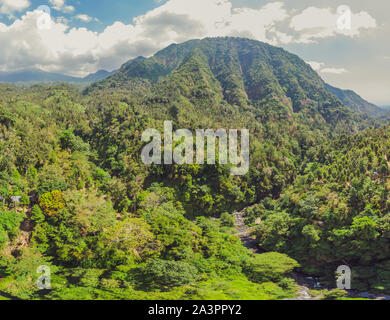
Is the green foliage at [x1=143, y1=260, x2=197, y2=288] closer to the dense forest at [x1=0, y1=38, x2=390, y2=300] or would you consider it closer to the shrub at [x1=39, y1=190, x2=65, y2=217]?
the dense forest at [x1=0, y1=38, x2=390, y2=300]

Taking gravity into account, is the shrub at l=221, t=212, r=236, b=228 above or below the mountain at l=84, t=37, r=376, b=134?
below

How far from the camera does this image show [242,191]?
69.1 m

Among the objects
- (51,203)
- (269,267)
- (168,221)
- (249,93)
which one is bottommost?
(269,267)

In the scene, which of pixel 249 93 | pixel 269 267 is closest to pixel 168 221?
pixel 269 267

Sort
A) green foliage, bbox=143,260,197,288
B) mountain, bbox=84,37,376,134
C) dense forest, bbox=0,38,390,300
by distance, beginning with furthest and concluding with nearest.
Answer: mountain, bbox=84,37,376,134 → dense forest, bbox=0,38,390,300 → green foliage, bbox=143,260,197,288

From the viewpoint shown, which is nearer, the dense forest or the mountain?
the dense forest

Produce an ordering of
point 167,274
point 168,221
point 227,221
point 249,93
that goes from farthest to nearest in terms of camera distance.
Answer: point 249,93 → point 227,221 → point 168,221 → point 167,274

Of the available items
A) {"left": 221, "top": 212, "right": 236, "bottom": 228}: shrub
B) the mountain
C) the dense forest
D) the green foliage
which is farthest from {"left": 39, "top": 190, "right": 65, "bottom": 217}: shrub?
the mountain

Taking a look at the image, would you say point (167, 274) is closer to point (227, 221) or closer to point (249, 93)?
point (227, 221)

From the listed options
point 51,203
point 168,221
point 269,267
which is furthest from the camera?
point 168,221

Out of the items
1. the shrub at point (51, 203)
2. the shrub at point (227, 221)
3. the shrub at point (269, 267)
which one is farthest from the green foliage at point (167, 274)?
the shrub at point (227, 221)

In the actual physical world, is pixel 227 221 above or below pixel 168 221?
below

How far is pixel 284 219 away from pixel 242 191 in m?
24.1

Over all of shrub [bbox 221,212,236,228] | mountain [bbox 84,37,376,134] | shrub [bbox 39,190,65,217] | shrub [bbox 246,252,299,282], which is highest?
mountain [bbox 84,37,376,134]
